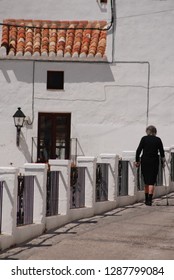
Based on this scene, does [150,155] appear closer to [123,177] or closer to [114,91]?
[123,177]

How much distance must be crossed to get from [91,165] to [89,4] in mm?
11435

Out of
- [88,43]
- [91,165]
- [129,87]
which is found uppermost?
[88,43]

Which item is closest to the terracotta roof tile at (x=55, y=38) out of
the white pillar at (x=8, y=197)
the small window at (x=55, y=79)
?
the small window at (x=55, y=79)

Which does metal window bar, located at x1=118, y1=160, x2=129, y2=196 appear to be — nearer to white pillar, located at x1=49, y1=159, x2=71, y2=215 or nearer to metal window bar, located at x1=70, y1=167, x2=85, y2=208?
metal window bar, located at x1=70, y1=167, x2=85, y2=208

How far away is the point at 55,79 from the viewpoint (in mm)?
24922

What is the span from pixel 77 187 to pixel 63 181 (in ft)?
3.20

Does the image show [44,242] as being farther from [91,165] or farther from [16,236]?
[91,165]

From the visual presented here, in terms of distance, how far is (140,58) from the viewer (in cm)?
2459

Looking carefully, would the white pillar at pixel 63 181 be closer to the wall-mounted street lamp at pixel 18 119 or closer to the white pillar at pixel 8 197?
the white pillar at pixel 8 197

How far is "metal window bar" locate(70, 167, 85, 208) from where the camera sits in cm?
1434

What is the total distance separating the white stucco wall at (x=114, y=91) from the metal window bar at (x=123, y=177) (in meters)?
7.25

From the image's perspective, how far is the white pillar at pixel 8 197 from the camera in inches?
429
